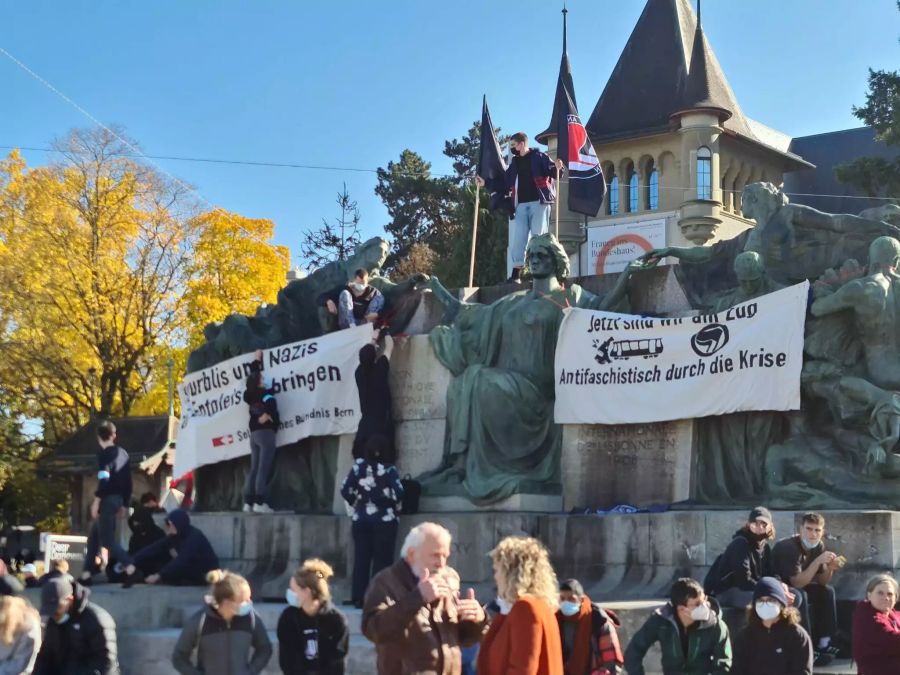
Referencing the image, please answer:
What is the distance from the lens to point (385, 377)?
17.7 metres

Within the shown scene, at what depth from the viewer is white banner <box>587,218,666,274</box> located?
75.1 metres

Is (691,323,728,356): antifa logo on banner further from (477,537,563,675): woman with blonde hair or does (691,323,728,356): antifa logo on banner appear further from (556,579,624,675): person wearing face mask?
(477,537,563,675): woman with blonde hair

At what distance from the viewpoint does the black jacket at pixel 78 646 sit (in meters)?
10.3

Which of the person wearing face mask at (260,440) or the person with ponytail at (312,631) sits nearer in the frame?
the person with ponytail at (312,631)

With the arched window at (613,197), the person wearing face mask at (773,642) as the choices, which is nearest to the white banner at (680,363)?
the person wearing face mask at (773,642)

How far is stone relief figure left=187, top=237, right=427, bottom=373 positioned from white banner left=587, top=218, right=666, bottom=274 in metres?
54.4

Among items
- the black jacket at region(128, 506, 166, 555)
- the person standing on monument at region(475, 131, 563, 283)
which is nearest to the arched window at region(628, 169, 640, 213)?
the person standing on monument at region(475, 131, 563, 283)

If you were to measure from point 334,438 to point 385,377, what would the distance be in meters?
1.48

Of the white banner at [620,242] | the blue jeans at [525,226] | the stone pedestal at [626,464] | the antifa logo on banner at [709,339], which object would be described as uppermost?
the white banner at [620,242]

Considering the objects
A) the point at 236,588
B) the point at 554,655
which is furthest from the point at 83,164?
the point at 554,655

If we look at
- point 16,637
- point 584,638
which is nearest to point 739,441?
point 584,638

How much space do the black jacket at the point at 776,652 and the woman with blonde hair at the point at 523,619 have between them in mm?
2708

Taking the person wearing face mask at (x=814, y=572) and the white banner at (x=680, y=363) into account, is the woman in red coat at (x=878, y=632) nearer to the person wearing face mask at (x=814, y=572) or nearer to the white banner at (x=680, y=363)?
the person wearing face mask at (x=814, y=572)

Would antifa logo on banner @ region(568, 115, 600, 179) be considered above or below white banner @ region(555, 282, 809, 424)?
above
